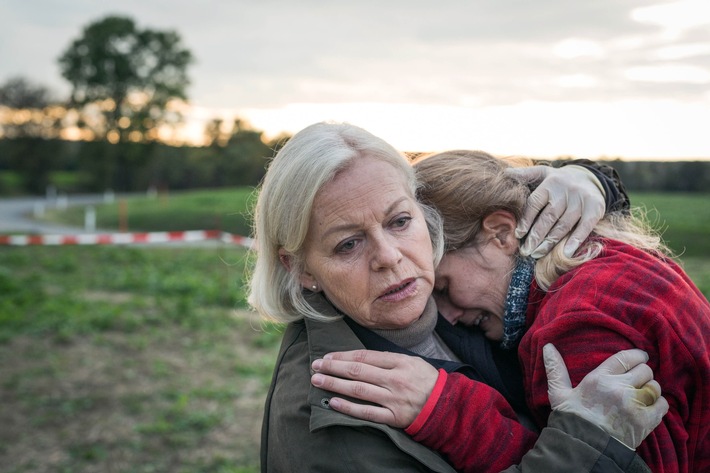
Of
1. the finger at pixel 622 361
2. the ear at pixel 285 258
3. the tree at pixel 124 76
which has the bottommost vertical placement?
the finger at pixel 622 361

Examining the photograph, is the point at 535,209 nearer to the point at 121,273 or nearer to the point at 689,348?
the point at 689,348

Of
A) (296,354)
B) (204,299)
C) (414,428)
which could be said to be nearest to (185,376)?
(204,299)

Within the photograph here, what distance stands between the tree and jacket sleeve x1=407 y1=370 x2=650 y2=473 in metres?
42.6

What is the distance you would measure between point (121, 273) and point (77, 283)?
105 centimetres

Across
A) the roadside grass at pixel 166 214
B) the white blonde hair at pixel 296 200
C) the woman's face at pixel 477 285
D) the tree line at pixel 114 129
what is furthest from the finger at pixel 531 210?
the tree line at pixel 114 129

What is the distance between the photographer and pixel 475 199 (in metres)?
2.44

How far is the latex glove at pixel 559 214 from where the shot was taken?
90.7 inches

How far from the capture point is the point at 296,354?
2.31 m

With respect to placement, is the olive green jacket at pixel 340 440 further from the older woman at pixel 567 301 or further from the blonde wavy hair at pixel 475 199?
the blonde wavy hair at pixel 475 199

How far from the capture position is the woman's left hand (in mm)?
1972

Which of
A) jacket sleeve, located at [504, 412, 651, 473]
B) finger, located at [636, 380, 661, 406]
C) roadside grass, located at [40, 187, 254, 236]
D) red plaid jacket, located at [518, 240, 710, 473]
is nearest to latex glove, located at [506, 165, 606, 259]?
red plaid jacket, located at [518, 240, 710, 473]

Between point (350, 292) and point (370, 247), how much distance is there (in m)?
0.17

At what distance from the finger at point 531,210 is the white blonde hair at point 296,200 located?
11.4 inches

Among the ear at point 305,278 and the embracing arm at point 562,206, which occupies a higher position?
the embracing arm at point 562,206
